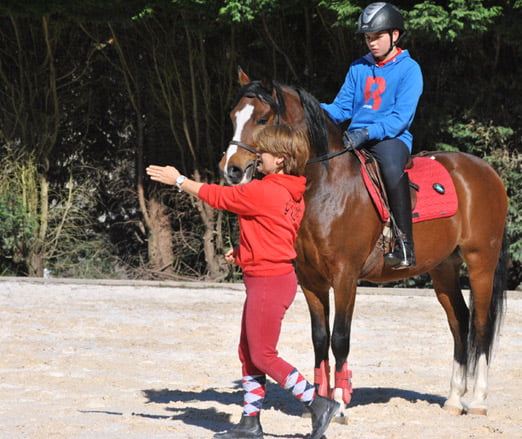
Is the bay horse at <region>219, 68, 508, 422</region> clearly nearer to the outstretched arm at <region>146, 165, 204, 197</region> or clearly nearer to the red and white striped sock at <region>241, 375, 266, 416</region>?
the outstretched arm at <region>146, 165, 204, 197</region>

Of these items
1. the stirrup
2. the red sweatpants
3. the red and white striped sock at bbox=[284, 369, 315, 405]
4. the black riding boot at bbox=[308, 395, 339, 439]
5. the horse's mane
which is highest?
the horse's mane

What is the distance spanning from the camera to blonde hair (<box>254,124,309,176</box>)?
4.12 meters

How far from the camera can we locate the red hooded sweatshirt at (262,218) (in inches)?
161

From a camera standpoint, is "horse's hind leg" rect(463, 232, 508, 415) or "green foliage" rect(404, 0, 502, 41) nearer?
"horse's hind leg" rect(463, 232, 508, 415)

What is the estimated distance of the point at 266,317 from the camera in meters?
4.09

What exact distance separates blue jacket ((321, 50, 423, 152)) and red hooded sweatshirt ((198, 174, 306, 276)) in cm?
133

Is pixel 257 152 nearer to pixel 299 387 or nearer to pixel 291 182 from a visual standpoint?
pixel 291 182

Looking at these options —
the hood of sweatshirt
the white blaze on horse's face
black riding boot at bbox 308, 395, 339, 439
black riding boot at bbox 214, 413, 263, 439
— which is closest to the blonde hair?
the hood of sweatshirt

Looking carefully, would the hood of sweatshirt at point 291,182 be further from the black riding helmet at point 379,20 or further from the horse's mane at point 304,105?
the black riding helmet at point 379,20

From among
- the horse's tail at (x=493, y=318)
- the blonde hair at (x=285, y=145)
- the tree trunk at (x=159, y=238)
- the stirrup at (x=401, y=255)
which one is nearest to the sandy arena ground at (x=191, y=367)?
the horse's tail at (x=493, y=318)

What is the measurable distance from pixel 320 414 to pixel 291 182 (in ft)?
3.66

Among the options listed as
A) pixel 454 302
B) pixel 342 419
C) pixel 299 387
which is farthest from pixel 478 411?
pixel 299 387

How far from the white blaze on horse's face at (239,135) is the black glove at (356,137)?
73 centimetres

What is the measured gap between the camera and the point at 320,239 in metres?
5.08
